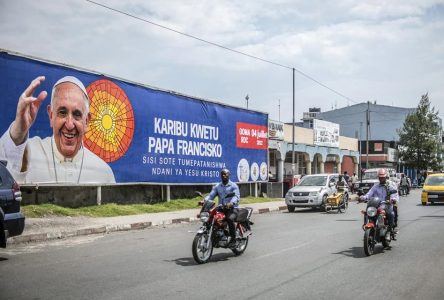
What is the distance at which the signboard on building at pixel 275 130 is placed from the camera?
115 ft

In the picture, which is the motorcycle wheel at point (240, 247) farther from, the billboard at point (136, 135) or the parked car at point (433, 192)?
the parked car at point (433, 192)

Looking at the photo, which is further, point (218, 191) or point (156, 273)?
point (218, 191)

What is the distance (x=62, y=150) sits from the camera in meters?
17.5

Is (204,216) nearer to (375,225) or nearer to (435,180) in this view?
(375,225)

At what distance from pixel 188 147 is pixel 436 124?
167ft

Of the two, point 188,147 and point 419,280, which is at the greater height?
point 188,147

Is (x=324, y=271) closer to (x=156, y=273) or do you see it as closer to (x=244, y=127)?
(x=156, y=273)

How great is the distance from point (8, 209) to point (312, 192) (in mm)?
15417

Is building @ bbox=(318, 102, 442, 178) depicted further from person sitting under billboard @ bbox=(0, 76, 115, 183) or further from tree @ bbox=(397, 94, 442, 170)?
person sitting under billboard @ bbox=(0, 76, 115, 183)

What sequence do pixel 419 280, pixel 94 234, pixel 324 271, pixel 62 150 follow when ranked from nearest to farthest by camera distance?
pixel 419 280
pixel 324 271
pixel 94 234
pixel 62 150

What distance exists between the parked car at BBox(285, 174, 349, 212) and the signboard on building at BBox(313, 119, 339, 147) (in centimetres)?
1955

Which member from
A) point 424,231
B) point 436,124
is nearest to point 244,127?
point 424,231

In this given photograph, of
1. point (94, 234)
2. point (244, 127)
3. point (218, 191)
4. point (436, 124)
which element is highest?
point (436, 124)

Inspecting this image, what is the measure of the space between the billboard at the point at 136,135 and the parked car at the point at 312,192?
485 cm
